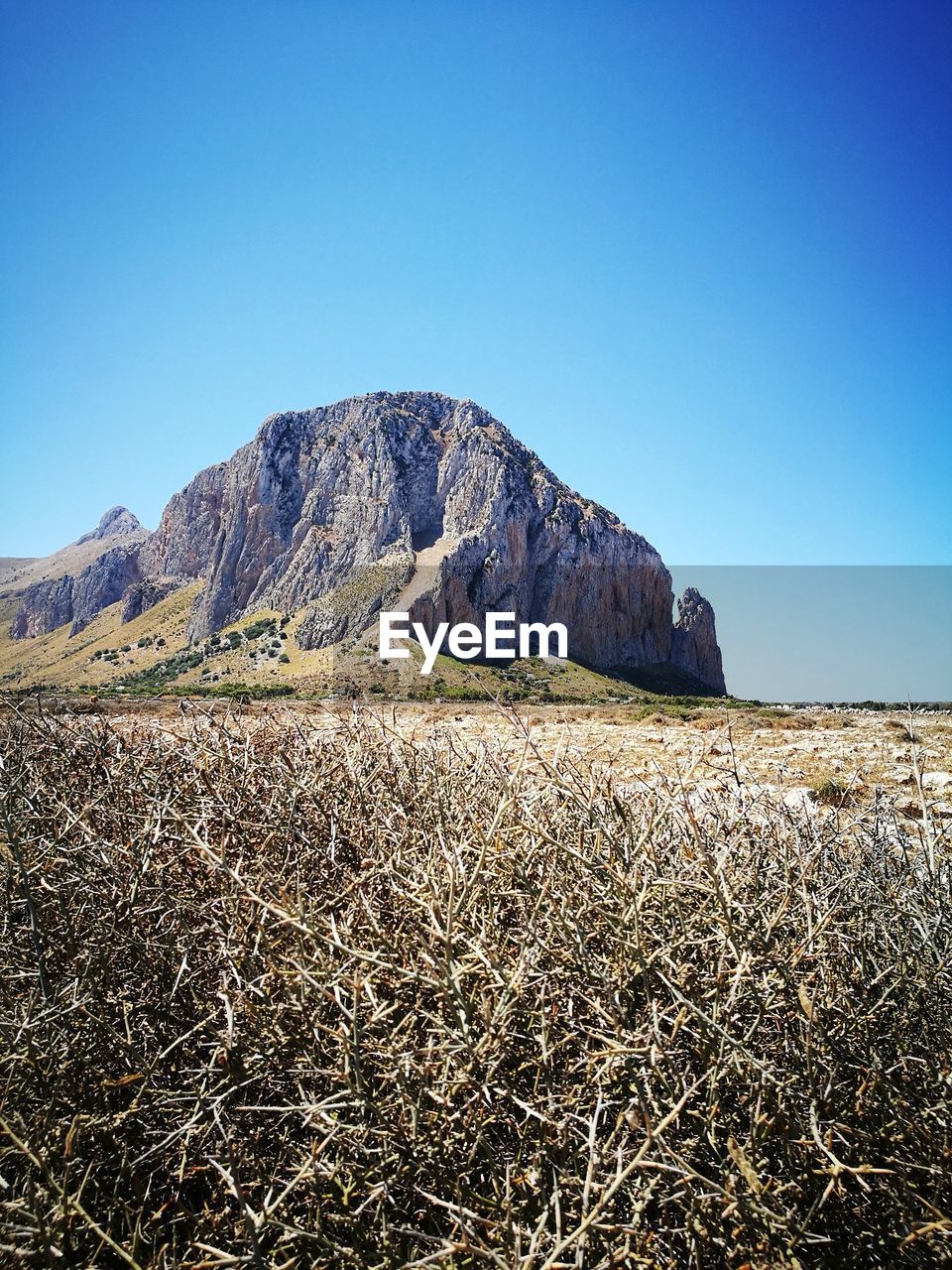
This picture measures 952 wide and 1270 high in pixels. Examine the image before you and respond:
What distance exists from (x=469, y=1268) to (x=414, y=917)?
92 cm

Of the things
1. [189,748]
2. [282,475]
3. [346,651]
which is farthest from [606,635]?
[189,748]

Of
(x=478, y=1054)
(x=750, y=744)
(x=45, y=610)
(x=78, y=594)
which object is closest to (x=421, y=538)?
(x=750, y=744)

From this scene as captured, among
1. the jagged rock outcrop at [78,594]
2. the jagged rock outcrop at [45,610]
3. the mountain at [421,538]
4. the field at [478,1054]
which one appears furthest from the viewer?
the jagged rock outcrop at [45,610]

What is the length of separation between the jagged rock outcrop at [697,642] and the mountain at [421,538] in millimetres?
3212

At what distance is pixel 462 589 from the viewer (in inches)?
3748

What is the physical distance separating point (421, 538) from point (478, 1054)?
109232mm

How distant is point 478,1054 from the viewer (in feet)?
5.13

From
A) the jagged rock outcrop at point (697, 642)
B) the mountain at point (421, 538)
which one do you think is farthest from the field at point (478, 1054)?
the jagged rock outcrop at point (697, 642)

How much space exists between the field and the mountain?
286ft

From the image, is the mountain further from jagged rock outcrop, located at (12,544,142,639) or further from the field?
the field

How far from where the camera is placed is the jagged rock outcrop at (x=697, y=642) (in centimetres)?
13662

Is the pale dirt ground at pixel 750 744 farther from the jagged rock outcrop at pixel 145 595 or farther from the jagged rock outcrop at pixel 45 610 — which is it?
the jagged rock outcrop at pixel 45 610

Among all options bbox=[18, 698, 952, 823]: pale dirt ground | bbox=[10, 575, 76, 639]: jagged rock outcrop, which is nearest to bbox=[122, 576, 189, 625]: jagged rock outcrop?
bbox=[10, 575, 76, 639]: jagged rock outcrop

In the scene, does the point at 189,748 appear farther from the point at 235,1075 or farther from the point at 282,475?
the point at 282,475
